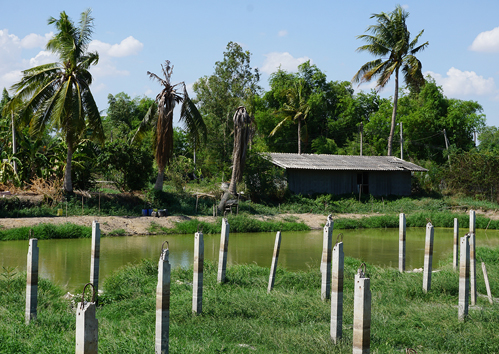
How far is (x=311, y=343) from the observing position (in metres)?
5.80

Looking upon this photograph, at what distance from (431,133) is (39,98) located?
30.7 metres

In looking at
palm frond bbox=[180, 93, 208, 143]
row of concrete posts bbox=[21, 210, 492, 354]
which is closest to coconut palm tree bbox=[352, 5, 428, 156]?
palm frond bbox=[180, 93, 208, 143]

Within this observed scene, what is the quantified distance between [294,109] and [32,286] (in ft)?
117

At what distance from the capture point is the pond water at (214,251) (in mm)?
12922

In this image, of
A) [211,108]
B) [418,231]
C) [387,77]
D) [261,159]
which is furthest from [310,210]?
[211,108]

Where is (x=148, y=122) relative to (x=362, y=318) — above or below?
above

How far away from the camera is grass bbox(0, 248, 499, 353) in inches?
227

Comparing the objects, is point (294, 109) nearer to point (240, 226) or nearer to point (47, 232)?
point (240, 226)

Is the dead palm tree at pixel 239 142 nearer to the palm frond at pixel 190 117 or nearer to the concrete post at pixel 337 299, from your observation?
the palm frond at pixel 190 117

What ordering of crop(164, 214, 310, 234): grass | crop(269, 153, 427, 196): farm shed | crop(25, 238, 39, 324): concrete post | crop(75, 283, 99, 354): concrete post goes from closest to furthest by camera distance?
crop(75, 283, 99, 354): concrete post < crop(25, 238, 39, 324): concrete post < crop(164, 214, 310, 234): grass < crop(269, 153, 427, 196): farm shed

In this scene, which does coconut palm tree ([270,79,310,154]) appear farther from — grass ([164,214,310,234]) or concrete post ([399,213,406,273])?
concrete post ([399,213,406,273])

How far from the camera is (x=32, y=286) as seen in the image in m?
7.09

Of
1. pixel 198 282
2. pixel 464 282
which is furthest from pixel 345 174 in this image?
pixel 198 282

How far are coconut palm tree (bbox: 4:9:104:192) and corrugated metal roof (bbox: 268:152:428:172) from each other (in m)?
12.0
